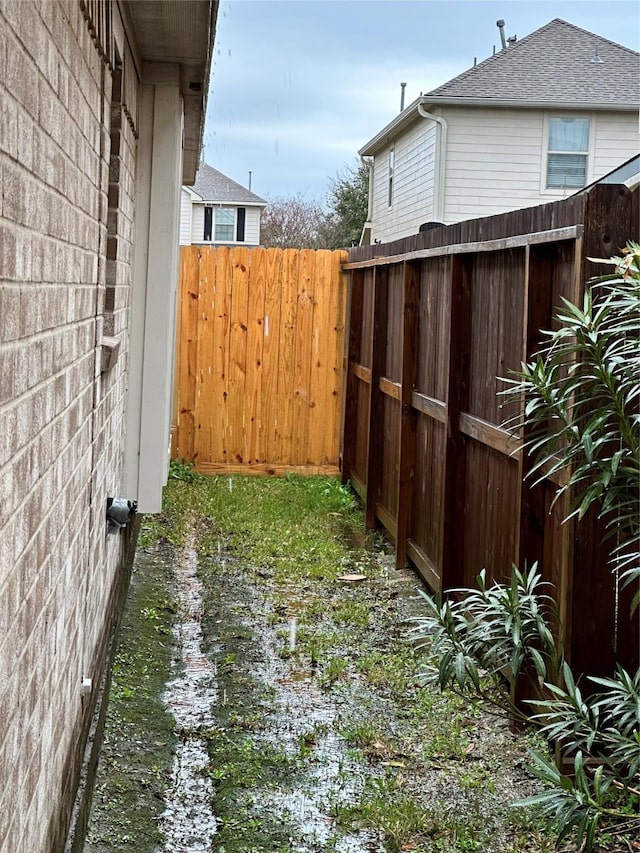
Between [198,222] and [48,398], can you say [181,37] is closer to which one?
[48,398]

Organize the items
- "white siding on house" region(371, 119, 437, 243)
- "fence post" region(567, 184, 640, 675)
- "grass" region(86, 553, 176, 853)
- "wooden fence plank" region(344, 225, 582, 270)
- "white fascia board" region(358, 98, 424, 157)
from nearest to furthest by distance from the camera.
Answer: "grass" region(86, 553, 176, 853) → "fence post" region(567, 184, 640, 675) → "wooden fence plank" region(344, 225, 582, 270) → "white siding on house" region(371, 119, 437, 243) → "white fascia board" region(358, 98, 424, 157)

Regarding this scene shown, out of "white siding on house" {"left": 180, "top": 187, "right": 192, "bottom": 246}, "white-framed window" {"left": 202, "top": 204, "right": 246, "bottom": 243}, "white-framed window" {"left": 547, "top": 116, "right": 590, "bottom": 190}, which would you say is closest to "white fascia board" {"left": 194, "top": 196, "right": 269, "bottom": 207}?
"white-framed window" {"left": 202, "top": 204, "right": 246, "bottom": 243}

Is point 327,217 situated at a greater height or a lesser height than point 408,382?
greater

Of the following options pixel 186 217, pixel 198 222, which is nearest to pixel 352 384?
pixel 186 217

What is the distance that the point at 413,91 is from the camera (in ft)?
114

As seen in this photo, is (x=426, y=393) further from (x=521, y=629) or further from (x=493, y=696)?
(x=521, y=629)

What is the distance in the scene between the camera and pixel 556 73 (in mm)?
20781

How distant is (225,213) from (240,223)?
0.65 metres

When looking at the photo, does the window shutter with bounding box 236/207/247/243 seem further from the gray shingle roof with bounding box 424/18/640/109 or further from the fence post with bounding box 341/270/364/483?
→ the fence post with bounding box 341/270/364/483

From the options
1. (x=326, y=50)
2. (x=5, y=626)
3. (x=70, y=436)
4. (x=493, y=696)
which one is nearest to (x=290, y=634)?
(x=493, y=696)

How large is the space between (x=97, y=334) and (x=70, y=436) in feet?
2.97

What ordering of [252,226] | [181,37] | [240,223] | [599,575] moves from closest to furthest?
[599,575]
[181,37]
[240,223]
[252,226]

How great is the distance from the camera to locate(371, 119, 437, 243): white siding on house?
19969 millimetres

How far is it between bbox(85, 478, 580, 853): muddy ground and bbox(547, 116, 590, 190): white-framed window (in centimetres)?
1425
